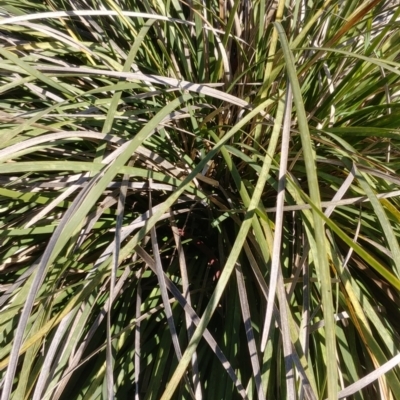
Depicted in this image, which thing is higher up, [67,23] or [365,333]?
[67,23]

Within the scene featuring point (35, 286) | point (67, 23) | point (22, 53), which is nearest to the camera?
point (35, 286)

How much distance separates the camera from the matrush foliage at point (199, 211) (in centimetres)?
58

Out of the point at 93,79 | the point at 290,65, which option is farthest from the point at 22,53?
the point at 290,65

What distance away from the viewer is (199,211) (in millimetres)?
875

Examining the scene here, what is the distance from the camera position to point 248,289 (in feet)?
2.47

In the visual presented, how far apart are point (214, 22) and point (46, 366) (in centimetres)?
70

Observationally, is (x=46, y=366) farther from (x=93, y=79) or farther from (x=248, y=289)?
(x=93, y=79)

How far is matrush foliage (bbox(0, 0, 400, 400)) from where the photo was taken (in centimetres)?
58

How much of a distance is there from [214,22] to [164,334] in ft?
1.97

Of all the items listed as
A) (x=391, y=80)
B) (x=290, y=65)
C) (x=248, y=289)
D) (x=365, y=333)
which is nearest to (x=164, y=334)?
(x=248, y=289)

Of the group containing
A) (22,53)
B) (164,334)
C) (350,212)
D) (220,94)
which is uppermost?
(22,53)

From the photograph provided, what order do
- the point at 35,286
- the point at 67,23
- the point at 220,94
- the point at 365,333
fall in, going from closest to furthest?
the point at 35,286 < the point at 365,333 < the point at 220,94 < the point at 67,23

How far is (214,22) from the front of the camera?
0.95 meters

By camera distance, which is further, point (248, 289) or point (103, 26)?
point (103, 26)
